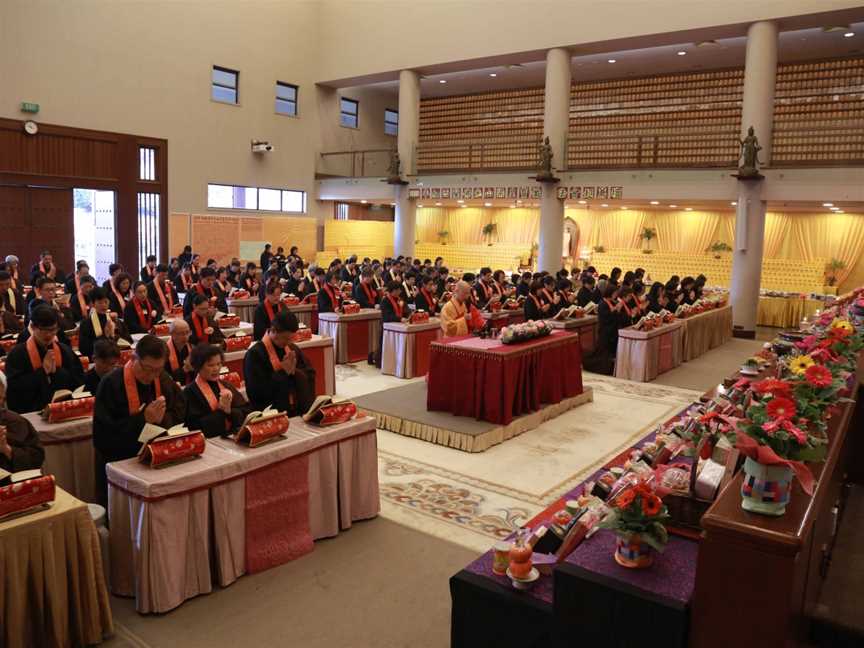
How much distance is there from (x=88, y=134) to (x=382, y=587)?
16336 mm

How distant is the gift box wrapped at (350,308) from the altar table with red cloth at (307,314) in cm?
101

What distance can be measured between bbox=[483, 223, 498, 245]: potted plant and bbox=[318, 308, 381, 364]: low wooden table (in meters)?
13.5

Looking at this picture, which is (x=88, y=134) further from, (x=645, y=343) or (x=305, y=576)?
(x=305, y=576)

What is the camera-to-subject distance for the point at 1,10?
15.4 meters

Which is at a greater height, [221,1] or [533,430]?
[221,1]

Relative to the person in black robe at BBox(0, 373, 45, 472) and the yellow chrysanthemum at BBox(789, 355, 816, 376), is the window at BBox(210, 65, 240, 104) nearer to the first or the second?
the person in black robe at BBox(0, 373, 45, 472)

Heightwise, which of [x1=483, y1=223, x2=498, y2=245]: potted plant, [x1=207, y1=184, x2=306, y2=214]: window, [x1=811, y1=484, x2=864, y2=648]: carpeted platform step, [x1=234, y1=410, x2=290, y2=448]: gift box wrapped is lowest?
[x1=811, y1=484, x2=864, y2=648]: carpeted platform step

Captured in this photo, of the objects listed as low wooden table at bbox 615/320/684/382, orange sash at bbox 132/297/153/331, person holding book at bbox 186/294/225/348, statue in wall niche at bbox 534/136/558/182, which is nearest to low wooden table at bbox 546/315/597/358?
low wooden table at bbox 615/320/684/382

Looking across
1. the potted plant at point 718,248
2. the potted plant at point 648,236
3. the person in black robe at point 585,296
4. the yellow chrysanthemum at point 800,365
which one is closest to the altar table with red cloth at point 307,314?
the person in black robe at point 585,296

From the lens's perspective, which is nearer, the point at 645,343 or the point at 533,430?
the point at 533,430

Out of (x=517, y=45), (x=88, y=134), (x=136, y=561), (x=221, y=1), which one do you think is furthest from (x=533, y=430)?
(x=221, y=1)

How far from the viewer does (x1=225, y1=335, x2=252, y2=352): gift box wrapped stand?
7.74 m

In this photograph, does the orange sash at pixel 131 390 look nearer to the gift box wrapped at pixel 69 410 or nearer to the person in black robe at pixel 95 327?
the gift box wrapped at pixel 69 410

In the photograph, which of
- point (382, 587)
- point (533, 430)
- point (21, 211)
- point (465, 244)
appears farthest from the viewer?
point (465, 244)
